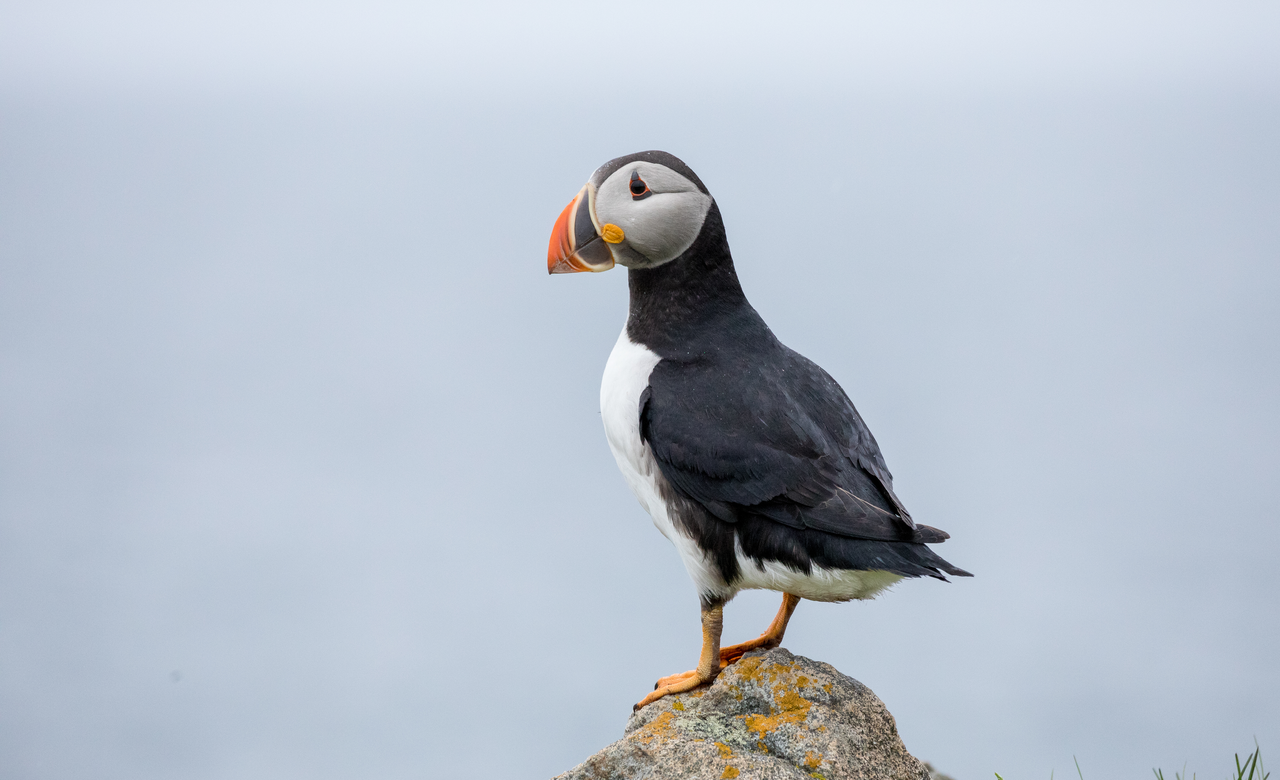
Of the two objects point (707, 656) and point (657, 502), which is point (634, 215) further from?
point (707, 656)

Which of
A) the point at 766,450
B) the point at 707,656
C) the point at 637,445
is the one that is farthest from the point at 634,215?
the point at 707,656

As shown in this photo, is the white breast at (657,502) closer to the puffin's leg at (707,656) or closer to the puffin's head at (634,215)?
the puffin's leg at (707,656)

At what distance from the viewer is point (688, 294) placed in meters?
4.53

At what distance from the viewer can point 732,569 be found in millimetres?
4262

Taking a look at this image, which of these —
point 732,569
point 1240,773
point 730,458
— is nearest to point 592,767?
point 732,569

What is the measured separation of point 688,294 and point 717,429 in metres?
0.67

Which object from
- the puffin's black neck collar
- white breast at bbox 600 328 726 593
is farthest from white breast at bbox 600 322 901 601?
the puffin's black neck collar

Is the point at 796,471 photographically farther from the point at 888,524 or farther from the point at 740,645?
the point at 740,645

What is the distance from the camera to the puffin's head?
4.40 m

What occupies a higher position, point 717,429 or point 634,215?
point 634,215

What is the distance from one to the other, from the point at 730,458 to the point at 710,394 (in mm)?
295

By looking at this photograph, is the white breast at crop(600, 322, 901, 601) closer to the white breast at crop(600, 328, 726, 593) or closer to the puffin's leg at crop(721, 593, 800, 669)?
the white breast at crop(600, 328, 726, 593)

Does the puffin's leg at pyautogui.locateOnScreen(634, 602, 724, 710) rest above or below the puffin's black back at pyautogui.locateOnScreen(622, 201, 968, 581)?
below

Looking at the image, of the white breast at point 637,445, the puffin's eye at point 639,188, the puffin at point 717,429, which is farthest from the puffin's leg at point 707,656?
the puffin's eye at point 639,188
